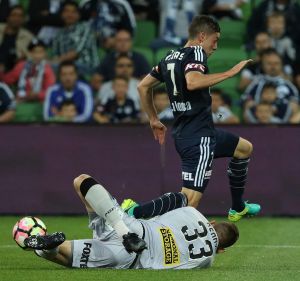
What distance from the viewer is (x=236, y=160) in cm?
1077

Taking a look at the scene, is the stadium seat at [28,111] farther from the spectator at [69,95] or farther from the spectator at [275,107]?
the spectator at [275,107]

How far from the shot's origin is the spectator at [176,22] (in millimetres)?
16766

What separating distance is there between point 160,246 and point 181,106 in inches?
72.9

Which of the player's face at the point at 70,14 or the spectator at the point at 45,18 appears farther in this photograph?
the spectator at the point at 45,18

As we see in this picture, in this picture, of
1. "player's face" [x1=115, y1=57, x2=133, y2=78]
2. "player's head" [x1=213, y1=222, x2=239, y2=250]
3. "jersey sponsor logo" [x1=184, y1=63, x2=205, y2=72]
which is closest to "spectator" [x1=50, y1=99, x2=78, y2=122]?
"player's face" [x1=115, y1=57, x2=133, y2=78]

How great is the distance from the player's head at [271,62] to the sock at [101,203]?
289 inches

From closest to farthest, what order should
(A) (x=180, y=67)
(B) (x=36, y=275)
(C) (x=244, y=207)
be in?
(B) (x=36, y=275) → (A) (x=180, y=67) → (C) (x=244, y=207)

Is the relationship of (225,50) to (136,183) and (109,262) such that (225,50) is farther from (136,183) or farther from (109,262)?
(109,262)

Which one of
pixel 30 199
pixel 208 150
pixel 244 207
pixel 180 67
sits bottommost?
pixel 30 199

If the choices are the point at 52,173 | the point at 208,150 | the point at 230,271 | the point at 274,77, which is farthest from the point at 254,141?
the point at 230,271

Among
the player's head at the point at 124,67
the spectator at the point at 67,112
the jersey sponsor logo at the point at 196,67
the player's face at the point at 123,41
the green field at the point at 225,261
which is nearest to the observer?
the green field at the point at 225,261

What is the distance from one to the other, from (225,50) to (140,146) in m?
3.28

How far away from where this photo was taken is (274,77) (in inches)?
620

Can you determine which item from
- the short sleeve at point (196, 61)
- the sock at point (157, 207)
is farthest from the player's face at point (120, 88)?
the sock at point (157, 207)
